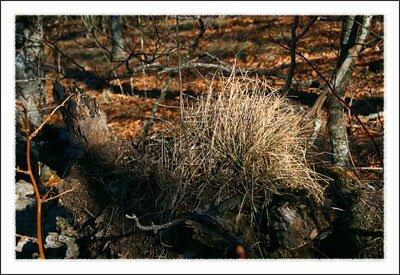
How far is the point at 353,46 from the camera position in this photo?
4.72 meters

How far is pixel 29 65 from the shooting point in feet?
21.9

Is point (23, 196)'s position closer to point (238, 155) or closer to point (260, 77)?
point (238, 155)

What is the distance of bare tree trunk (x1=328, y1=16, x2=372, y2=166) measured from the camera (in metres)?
4.72

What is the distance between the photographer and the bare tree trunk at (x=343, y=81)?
15.5ft

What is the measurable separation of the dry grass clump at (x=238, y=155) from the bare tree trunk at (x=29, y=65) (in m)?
3.64

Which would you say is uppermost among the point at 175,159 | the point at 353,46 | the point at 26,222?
the point at 353,46

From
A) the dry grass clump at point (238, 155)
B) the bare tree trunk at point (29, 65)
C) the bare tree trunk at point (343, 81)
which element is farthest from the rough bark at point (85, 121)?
the bare tree trunk at point (29, 65)

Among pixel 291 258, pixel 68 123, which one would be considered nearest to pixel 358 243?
pixel 291 258

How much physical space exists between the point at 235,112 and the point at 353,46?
1.86m

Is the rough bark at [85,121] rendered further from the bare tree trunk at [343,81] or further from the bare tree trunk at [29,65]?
the bare tree trunk at [29,65]

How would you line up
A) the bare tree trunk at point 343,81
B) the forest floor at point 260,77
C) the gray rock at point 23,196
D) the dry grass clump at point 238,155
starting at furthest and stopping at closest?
1. the forest floor at point 260,77
2. the bare tree trunk at point 343,81
3. the gray rock at point 23,196
4. the dry grass clump at point 238,155

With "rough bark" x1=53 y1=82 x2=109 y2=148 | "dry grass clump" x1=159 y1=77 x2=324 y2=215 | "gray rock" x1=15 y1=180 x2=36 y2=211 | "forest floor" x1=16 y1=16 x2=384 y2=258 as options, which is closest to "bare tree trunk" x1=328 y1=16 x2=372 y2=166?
"forest floor" x1=16 y1=16 x2=384 y2=258

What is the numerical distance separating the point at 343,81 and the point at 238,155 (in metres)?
2.04

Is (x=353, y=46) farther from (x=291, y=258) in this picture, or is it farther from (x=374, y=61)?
(x=374, y=61)
